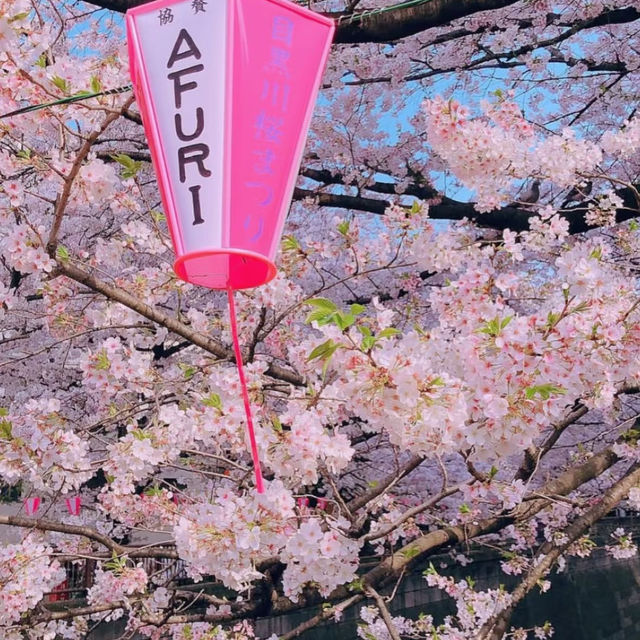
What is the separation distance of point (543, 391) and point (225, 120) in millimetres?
1510

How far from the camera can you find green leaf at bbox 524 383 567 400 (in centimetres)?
230

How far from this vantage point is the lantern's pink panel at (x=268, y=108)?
1861 mm

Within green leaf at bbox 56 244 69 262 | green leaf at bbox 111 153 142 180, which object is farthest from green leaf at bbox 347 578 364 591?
green leaf at bbox 111 153 142 180

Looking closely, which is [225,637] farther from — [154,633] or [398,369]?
[398,369]

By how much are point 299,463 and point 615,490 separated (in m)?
2.33

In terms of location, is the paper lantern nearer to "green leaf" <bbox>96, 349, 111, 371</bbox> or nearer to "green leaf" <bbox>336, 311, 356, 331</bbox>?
"green leaf" <bbox>336, 311, 356, 331</bbox>

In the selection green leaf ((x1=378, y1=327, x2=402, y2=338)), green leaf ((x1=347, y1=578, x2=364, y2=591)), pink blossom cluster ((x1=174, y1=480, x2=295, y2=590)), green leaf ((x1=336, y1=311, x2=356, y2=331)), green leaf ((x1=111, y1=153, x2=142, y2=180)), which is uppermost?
green leaf ((x1=111, y1=153, x2=142, y2=180))

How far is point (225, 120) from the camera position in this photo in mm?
1857

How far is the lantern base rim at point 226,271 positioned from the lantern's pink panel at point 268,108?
10 centimetres

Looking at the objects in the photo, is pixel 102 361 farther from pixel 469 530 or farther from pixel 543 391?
pixel 543 391

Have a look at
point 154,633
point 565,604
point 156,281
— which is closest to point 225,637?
point 154,633

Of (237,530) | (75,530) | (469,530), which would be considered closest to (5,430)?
(75,530)

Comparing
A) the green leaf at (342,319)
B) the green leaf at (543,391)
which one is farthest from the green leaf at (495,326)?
the green leaf at (342,319)

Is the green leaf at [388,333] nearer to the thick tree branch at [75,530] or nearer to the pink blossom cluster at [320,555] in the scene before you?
the pink blossom cluster at [320,555]
